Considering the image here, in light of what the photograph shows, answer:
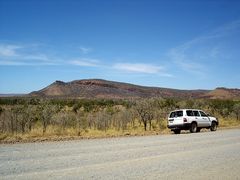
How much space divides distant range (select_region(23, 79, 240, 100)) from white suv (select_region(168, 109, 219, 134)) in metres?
83.1

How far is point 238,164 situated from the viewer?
13.2m

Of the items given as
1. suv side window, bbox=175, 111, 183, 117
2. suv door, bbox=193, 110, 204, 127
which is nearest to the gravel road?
suv side window, bbox=175, 111, 183, 117

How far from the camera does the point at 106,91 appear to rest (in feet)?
461

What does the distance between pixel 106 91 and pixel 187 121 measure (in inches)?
4316

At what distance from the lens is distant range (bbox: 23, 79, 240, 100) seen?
13088 cm

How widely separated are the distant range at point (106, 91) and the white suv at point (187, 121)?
273 feet

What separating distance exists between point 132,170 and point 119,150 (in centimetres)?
562

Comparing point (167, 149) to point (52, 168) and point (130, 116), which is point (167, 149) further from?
point (130, 116)

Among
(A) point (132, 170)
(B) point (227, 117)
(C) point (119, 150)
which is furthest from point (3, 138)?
(B) point (227, 117)

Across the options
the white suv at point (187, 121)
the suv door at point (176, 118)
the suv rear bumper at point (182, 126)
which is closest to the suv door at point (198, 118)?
the white suv at point (187, 121)

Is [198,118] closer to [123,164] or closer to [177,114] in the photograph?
[177,114]

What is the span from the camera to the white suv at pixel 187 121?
1229 inches

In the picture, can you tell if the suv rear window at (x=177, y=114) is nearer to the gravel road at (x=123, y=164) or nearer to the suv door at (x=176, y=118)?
the suv door at (x=176, y=118)

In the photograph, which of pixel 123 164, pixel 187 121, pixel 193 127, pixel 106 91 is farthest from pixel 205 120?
pixel 106 91
